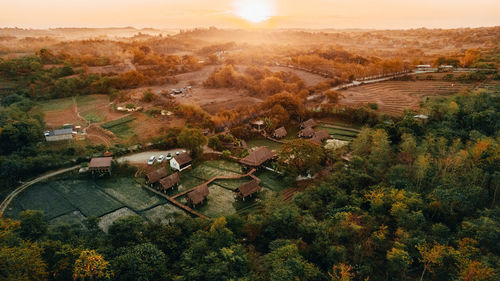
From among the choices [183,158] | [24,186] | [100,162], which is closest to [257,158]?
[183,158]

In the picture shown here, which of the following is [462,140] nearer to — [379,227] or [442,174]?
[442,174]

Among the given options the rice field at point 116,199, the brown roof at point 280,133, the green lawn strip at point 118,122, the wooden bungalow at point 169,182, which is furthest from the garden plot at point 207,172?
the green lawn strip at point 118,122

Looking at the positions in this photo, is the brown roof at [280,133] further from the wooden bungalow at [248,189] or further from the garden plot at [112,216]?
the garden plot at [112,216]

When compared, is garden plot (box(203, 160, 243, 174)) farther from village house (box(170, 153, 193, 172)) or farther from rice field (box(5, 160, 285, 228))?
village house (box(170, 153, 193, 172))

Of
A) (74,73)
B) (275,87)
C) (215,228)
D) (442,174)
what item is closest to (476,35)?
(275,87)

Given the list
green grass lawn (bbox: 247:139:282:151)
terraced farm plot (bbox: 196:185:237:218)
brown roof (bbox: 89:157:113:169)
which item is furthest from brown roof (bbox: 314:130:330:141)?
brown roof (bbox: 89:157:113:169)

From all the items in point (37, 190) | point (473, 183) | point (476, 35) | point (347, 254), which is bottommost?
point (37, 190)
